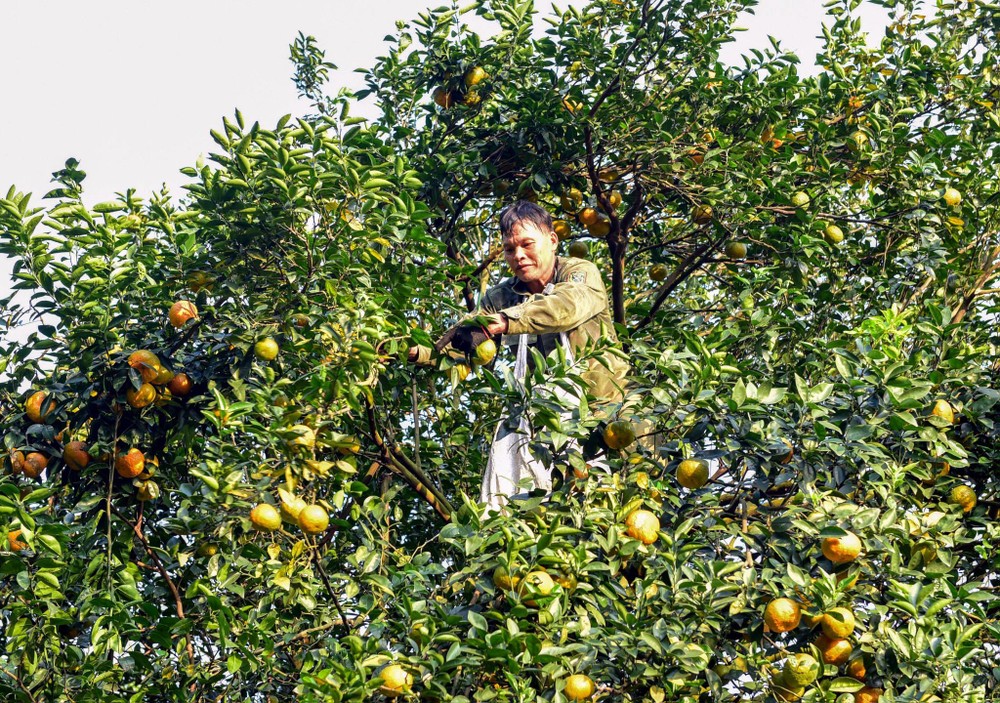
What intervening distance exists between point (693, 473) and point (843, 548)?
1.85ft

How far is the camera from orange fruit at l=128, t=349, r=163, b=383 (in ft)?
15.8

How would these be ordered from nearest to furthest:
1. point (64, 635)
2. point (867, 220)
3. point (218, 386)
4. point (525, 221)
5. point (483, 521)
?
point (483, 521) < point (64, 635) < point (218, 386) < point (525, 221) < point (867, 220)

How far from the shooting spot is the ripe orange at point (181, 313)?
5.07 metres

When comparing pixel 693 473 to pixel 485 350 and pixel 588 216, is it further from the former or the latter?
pixel 588 216

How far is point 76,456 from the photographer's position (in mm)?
4922

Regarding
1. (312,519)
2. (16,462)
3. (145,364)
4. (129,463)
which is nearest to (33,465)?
(16,462)

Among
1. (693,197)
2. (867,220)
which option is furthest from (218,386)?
(867,220)

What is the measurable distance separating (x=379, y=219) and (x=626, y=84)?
2482 millimetres

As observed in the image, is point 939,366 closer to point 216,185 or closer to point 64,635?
point 216,185

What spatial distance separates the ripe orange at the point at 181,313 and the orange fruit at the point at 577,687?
2.26m

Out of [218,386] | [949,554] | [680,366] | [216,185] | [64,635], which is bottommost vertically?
[949,554]

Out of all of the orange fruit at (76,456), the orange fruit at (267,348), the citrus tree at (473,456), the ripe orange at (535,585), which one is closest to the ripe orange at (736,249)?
the citrus tree at (473,456)

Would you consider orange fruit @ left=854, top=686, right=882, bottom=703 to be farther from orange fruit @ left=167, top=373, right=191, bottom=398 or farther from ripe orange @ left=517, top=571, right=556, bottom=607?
orange fruit @ left=167, top=373, right=191, bottom=398

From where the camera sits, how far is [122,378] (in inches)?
190
